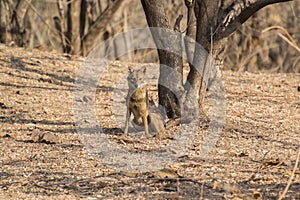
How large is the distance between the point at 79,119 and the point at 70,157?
1.60m

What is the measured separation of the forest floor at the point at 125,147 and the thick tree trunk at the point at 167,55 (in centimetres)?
44

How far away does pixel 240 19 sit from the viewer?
652cm

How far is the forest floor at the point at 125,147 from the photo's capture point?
5.13 metres

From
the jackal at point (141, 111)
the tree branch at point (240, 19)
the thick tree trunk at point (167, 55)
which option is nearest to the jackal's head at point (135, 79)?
the jackal at point (141, 111)

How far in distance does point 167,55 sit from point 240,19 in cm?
81

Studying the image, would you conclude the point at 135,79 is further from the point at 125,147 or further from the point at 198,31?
the point at 125,147

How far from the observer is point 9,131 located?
23.2ft

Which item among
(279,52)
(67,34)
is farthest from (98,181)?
(279,52)

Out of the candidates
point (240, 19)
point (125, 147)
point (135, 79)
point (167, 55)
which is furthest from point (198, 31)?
point (125, 147)

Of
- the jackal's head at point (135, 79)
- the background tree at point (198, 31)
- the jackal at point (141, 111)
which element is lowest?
the jackal at point (141, 111)

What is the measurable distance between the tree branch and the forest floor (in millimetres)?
916

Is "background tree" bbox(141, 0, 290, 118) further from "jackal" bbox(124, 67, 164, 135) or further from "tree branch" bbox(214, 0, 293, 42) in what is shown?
"jackal" bbox(124, 67, 164, 135)

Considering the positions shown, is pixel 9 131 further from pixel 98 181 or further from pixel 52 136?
pixel 98 181

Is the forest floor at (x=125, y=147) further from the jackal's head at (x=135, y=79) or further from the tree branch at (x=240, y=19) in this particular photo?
the tree branch at (x=240, y=19)
